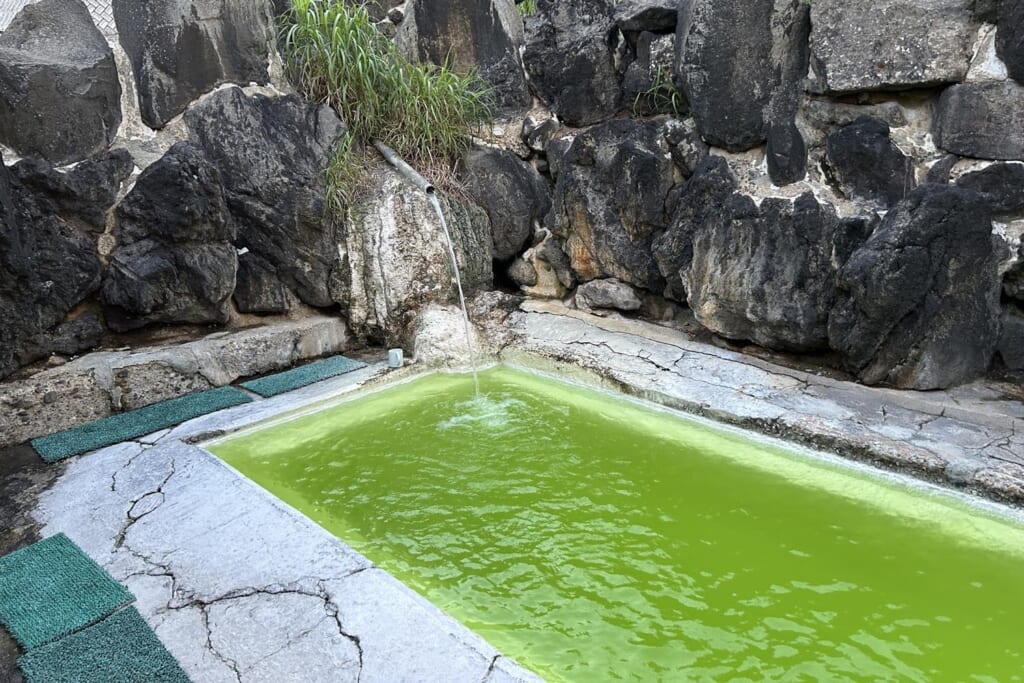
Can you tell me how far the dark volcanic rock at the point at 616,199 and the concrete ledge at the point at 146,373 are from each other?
1.71m

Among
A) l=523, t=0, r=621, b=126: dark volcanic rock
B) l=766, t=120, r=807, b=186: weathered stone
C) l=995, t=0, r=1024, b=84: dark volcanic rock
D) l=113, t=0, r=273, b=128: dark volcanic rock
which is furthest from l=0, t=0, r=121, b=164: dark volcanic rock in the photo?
l=995, t=0, r=1024, b=84: dark volcanic rock

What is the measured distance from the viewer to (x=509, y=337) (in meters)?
4.23

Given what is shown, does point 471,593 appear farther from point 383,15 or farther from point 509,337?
point 383,15

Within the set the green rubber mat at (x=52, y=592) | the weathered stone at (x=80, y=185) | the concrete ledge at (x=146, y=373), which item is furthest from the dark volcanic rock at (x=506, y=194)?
the green rubber mat at (x=52, y=592)

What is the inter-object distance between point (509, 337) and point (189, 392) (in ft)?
6.11

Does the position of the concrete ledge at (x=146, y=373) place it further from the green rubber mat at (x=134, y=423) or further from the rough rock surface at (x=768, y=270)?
the rough rock surface at (x=768, y=270)

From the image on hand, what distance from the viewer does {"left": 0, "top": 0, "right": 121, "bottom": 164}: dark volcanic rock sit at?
347 centimetres

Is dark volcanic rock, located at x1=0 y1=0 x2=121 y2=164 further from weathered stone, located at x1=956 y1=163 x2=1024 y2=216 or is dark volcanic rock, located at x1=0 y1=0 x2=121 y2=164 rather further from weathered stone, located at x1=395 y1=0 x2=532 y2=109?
weathered stone, located at x1=956 y1=163 x2=1024 y2=216

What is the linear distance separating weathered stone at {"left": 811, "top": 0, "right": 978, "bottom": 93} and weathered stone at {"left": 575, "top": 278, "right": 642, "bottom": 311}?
1.57 meters

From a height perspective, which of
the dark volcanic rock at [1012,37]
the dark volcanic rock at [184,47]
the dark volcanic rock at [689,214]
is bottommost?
the dark volcanic rock at [689,214]

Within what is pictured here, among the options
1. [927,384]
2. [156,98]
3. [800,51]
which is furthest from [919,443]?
[156,98]

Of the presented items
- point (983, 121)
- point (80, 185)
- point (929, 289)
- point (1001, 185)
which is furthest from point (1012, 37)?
point (80, 185)

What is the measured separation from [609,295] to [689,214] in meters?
0.77

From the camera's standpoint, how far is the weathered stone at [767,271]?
3385 mm
